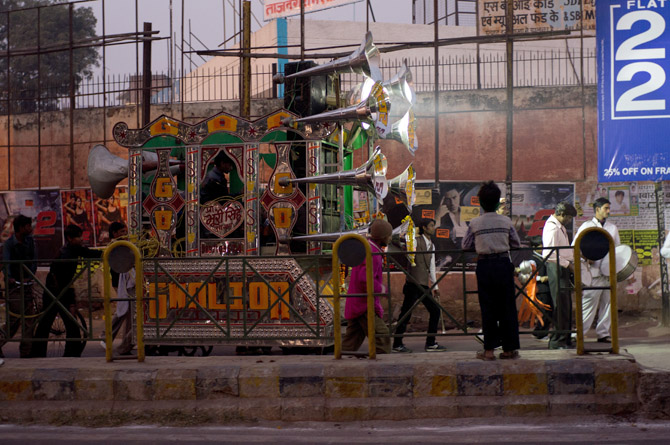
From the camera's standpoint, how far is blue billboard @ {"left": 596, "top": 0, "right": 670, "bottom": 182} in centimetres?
1172

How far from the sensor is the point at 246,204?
938 cm

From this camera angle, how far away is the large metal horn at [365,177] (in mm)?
8742

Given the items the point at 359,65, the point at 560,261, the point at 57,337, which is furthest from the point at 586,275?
the point at 57,337

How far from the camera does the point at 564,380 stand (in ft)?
19.8

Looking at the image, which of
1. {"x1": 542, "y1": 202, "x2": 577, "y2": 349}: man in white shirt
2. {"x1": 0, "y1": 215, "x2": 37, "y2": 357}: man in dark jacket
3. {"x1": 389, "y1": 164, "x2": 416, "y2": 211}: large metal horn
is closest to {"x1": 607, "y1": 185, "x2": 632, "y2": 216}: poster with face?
{"x1": 542, "y1": 202, "x2": 577, "y2": 349}: man in white shirt

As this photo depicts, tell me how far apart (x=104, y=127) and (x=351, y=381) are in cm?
1126

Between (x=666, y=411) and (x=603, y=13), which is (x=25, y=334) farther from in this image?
(x=603, y=13)

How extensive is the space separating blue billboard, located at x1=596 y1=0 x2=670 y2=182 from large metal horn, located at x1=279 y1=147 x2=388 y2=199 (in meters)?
4.65

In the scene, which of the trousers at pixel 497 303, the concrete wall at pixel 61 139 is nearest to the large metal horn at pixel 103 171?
the trousers at pixel 497 303

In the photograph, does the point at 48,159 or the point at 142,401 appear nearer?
the point at 142,401

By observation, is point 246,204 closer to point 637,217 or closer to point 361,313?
point 361,313

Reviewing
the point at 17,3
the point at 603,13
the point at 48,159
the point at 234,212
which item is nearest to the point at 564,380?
the point at 234,212

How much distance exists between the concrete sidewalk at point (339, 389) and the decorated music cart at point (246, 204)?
6.81ft

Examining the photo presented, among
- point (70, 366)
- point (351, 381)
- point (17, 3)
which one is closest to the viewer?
point (351, 381)
